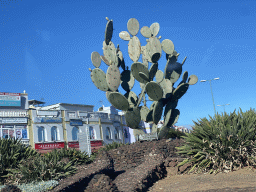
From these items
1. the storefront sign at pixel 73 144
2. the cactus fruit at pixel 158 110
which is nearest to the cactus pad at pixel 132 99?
the cactus fruit at pixel 158 110

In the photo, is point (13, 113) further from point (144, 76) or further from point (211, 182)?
point (211, 182)

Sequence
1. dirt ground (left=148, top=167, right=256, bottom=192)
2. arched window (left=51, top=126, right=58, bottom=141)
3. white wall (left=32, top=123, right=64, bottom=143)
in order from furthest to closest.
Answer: arched window (left=51, top=126, right=58, bottom=141), white wall (left=32, top=123, right=64, bottom=143), dirt ground (left=148, top=167, right=256, bottom=192)

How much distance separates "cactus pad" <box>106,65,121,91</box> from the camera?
47.7 ft

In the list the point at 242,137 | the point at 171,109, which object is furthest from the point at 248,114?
the point at 171,109

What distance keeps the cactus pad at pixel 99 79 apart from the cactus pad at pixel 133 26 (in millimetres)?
3052

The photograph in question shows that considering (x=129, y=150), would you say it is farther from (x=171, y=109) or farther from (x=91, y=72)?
(x=91, y=72)

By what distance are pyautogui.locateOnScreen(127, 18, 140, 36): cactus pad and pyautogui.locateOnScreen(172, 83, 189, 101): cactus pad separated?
4130 millimetres

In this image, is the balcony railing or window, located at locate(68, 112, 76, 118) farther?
window, located at locate(68, 112, 76, 118)

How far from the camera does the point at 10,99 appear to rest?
3391cm

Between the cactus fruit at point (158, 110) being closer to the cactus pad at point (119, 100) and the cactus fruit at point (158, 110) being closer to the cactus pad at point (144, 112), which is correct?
the cactus pad at point (144, 112)

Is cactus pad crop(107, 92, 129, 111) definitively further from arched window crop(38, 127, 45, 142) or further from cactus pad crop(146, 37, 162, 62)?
arched window crop(38, 127, 45, 142)

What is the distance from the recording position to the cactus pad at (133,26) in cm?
1639

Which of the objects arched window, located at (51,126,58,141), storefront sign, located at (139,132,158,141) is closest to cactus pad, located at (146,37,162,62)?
storefront sign, located at (139,132,158,141)

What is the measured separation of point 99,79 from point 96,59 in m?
1.28
